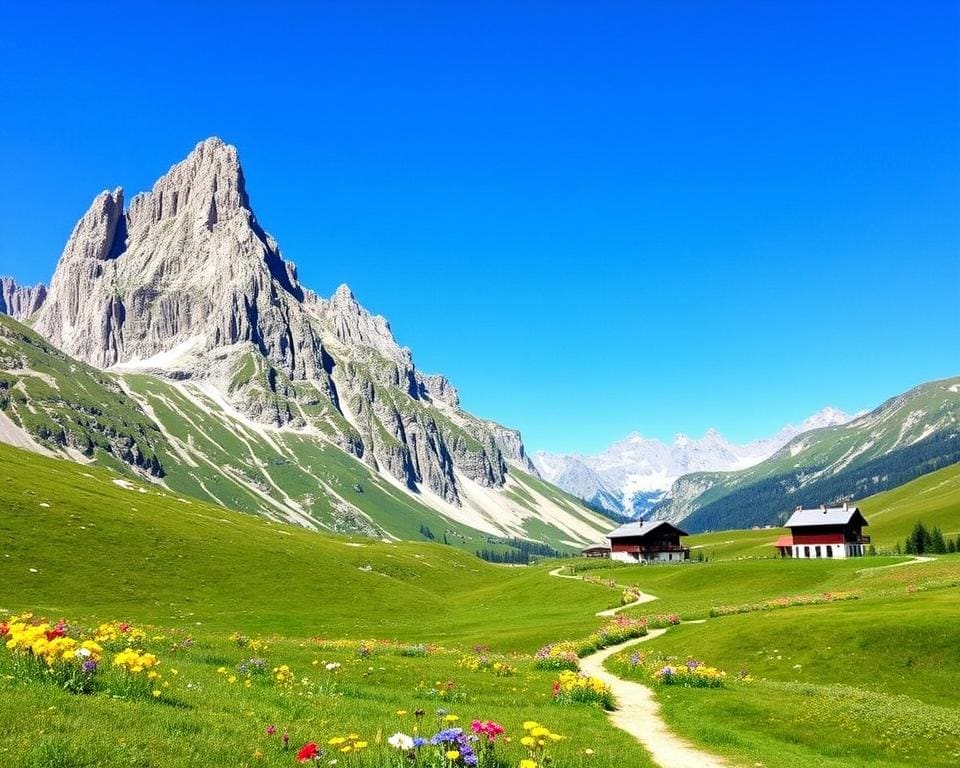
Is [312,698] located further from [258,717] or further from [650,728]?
[650,728]

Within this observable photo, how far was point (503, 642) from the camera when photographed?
178ft

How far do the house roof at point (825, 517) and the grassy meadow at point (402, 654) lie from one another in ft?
140

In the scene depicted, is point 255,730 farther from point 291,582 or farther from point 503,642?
point 291,582

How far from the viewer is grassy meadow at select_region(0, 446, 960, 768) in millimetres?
12438

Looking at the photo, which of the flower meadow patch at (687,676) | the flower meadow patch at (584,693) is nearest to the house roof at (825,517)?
the flower meadow patch at (687,676)

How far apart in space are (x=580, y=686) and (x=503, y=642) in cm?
3194

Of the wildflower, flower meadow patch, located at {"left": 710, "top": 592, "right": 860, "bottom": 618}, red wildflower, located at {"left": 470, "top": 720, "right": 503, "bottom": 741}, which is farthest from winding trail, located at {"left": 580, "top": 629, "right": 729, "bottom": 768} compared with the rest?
flower meadow patch, located at {"left": 710, "top": 592, "right": 860, "bottom": 618}

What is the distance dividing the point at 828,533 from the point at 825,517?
10.3 feet

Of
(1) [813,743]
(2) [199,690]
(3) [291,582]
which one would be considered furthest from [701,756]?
(3) [291,582]

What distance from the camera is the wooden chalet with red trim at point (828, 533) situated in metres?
125

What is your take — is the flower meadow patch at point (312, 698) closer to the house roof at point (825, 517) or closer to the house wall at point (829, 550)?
the house wall at point (829, 550)

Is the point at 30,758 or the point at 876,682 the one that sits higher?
the point at 30,758

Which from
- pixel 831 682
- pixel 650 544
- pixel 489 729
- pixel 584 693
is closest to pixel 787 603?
pixel 831 682

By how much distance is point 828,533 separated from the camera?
5015 inches
